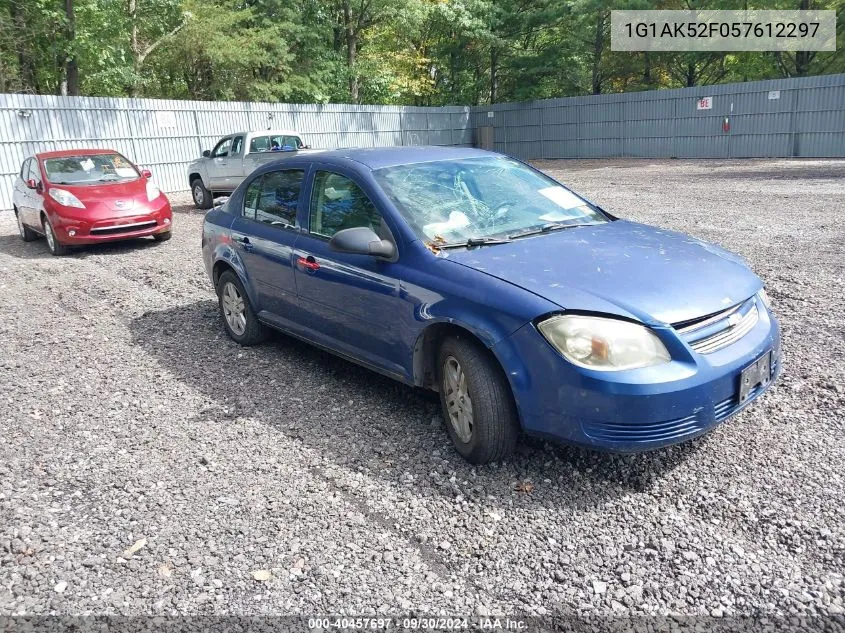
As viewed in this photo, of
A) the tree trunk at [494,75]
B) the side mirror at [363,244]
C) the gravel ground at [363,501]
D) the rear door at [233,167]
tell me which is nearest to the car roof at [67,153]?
the rear door at [233,167]

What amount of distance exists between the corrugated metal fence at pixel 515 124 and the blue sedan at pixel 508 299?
16.1m

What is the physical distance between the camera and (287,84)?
28.7 meters

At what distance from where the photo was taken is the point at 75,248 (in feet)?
37.2

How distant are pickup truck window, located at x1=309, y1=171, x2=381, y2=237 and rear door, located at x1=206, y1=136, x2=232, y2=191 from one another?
38.3 ft

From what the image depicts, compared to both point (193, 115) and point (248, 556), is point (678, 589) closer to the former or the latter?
point (248, 556)

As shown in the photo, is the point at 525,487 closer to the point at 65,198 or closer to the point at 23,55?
the point at 65,198

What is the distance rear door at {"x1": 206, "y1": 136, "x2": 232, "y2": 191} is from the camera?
15.6 m

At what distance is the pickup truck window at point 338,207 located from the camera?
423 centimetres

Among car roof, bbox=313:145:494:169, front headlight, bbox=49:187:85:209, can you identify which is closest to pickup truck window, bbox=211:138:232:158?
front headlight, bbox=49:187:85:209

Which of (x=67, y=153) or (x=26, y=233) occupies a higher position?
(x=67, y=153)

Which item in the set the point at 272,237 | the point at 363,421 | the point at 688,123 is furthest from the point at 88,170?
the point at 688,123

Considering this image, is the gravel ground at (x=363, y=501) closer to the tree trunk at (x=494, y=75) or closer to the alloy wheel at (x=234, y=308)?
the alloy wheel at (x=234, y=308)

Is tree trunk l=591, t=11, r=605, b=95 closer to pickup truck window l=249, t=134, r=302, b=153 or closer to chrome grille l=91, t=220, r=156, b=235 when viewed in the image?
pickup truck window l=249, t=134, r=302, b=153

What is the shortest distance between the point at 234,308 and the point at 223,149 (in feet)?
36.4
